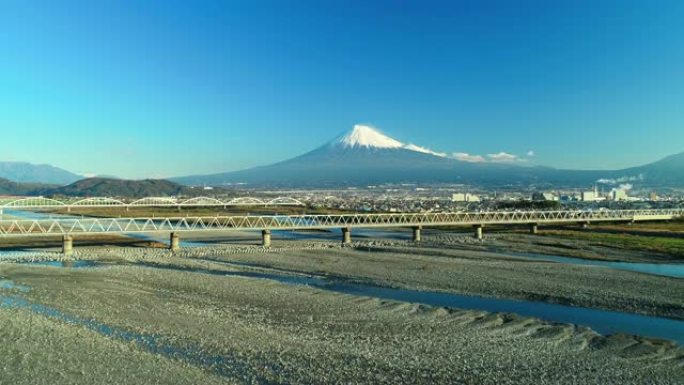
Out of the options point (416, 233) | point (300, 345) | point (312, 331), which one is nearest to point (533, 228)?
point (416, 233)

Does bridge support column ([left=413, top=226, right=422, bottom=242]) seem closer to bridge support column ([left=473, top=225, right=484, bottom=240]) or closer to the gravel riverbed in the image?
bridge support column ([left=473, top=225, right=484, bottom=240])

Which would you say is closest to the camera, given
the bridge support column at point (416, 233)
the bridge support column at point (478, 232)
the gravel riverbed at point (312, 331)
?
the gravel riverbed at point (312, 331)

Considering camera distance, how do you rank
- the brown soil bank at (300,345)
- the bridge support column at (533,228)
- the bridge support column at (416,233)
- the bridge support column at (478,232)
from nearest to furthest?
1. the brown soil bank at (300,345)
2. the bridge support column at (416,233)
3. the bridge support column at (478,232)
4. the bridge support column at (533,228)

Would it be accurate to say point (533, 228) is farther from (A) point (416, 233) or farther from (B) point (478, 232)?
(A) point (416, 233)

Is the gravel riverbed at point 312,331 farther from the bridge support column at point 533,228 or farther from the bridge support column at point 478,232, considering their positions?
the bridge support column at point 533,228

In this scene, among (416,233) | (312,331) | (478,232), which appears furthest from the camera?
(478,232)

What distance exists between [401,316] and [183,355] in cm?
644

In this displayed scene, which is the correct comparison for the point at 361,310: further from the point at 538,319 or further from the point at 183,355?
the point at 183,355

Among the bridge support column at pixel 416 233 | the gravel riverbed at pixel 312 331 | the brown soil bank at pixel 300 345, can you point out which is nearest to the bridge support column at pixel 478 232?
the bridge support column at pixel 416 233

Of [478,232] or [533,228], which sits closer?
[478,232]

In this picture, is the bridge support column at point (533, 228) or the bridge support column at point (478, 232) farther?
the bridge support column at point (533, 228)

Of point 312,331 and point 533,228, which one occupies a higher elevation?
point 312,331

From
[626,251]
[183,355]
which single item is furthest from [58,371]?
[626,251]

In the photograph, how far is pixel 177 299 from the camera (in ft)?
60.8
